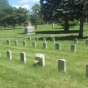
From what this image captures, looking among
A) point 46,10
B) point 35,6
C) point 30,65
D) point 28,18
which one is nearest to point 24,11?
point 28,18

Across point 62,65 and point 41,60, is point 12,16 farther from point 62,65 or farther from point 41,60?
point 62,65

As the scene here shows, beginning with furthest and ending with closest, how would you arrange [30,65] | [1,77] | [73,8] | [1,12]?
[1,12]
[73,8]
[30,65]
[1,77]

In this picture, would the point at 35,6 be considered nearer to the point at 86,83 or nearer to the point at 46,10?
the point at 46,10

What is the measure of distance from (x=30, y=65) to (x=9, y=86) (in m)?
2.37

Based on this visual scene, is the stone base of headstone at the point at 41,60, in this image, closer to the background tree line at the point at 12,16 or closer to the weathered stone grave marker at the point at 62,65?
the weathered stone grave marker at the point at 62,65

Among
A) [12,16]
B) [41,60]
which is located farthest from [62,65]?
[12,16]

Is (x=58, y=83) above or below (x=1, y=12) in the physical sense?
below

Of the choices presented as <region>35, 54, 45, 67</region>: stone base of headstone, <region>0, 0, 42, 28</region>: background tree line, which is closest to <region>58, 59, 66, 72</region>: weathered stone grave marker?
<region>35, 54, 45, 67</region>: stone base of headstone

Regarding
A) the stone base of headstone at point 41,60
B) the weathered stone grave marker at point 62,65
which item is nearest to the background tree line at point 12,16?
the stone base of headstone at point 41,60

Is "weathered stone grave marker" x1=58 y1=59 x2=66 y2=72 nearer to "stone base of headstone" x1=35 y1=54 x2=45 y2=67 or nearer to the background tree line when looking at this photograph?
"stone base of headstone" x1=35 y1=54 x2=45 y2=67

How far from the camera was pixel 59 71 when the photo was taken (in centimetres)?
714

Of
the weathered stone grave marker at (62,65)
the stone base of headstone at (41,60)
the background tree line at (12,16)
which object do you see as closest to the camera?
the weathered stone grave marker at (62,65)

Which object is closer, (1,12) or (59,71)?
(59,71)

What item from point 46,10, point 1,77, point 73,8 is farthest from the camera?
point 46,10
